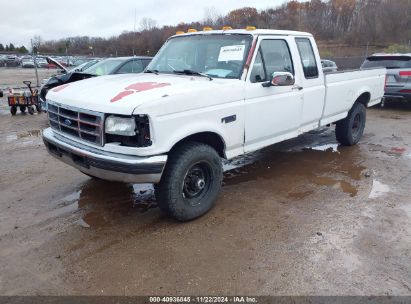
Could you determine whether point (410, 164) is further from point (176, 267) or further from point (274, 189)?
point (176, 267)

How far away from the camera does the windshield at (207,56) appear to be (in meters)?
4.50

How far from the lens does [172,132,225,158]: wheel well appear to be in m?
Result: 4.07

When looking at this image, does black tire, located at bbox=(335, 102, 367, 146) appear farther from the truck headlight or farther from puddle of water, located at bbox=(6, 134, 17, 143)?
puddle of water, located at bbox=(6, 134, 17, 143)

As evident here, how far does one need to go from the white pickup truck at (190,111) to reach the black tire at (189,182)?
0.01m

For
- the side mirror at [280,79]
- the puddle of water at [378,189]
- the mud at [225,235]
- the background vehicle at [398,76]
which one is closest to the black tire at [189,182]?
the mud at [225,235]

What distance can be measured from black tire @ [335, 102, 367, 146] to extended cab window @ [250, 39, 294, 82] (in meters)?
2.40

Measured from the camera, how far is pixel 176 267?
329cm

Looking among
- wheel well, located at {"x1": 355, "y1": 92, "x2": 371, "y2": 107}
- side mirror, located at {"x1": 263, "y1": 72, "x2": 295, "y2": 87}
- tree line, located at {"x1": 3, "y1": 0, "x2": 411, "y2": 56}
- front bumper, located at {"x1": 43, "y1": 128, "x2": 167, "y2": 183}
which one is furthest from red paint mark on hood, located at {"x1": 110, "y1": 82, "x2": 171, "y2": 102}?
tree line, located at {"x1": 3, "y1": 0, "x2": 411, "y2": 56}

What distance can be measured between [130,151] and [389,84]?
996cm

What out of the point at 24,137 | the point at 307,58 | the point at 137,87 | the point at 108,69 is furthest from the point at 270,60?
the point at 24,137

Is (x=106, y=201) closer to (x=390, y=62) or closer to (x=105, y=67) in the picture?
(x=105, y=67)

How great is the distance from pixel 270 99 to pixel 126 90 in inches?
75.8

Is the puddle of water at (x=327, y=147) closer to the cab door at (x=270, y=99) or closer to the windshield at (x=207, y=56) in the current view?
the cab door at (x=270, y=99)

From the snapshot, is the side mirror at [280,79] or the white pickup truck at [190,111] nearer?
the white pickup truck at [190,111]
